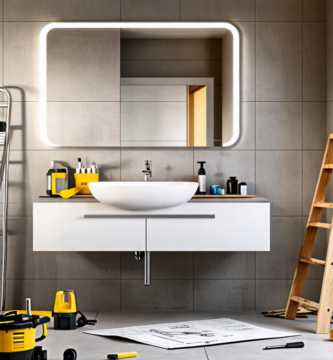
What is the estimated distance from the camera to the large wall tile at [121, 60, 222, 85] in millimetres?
3623

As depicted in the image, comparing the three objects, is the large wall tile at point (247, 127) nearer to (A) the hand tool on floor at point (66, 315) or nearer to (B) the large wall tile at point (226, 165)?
(B) the large wall tile at point (226, 165)

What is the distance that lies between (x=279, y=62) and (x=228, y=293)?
175 cm

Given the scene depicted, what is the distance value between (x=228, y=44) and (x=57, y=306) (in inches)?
86.4

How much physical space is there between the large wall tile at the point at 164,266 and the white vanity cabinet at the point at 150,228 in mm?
532

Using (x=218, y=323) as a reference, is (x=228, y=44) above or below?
above

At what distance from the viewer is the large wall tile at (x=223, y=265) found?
11.9 ft

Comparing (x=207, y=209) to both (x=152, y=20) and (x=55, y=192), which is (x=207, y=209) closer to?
(x=55, y=192)

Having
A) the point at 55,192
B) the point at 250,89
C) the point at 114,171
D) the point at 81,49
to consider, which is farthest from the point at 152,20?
the point at 55,192

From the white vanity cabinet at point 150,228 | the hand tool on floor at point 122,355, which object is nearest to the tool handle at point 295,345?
the white vanity cabinet at point 150,228

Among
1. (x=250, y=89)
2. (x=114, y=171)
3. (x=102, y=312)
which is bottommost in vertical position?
(x=102, y=312)

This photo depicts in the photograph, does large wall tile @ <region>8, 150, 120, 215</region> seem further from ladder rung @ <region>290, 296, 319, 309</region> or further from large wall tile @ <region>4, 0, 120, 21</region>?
ladder rung @ <region>290, 296, 319, 309</region>

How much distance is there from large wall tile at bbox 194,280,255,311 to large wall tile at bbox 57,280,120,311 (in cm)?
60

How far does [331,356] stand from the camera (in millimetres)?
2486

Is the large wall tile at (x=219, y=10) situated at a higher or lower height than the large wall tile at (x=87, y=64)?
higher
